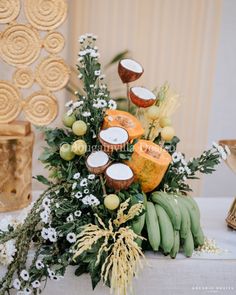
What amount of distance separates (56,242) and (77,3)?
2.00 metres

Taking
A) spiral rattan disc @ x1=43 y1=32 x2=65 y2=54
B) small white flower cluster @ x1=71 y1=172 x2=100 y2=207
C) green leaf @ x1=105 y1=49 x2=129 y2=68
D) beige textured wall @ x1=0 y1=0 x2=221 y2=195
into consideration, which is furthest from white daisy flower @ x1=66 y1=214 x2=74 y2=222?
green leaf @ x1=105 y1=49 x2=129 y2=68

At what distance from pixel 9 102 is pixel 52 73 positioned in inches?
6.0

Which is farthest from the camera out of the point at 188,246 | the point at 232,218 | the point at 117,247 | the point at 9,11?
the point at 9,11

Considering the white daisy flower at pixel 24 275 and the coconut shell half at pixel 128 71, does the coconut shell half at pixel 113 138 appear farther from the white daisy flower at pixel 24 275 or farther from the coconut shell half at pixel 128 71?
the white daisy flower at pixel 24 275

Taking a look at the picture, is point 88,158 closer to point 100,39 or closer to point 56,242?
point 56,242

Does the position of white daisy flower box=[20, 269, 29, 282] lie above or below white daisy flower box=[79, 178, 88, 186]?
below

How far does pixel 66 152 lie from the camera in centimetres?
95

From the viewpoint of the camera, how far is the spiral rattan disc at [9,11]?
1249mm

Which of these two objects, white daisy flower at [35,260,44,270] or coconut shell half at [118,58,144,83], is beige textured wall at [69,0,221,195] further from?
white daisy flower at [35,260,44,270]

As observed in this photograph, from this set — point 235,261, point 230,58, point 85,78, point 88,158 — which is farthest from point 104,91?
point 230,58

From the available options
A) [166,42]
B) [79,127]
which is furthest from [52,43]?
[166,42]

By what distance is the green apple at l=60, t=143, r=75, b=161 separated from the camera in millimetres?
946

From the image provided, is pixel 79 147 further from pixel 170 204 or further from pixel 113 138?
pixel 170 204

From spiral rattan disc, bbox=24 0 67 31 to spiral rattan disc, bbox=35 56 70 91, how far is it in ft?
0.32
